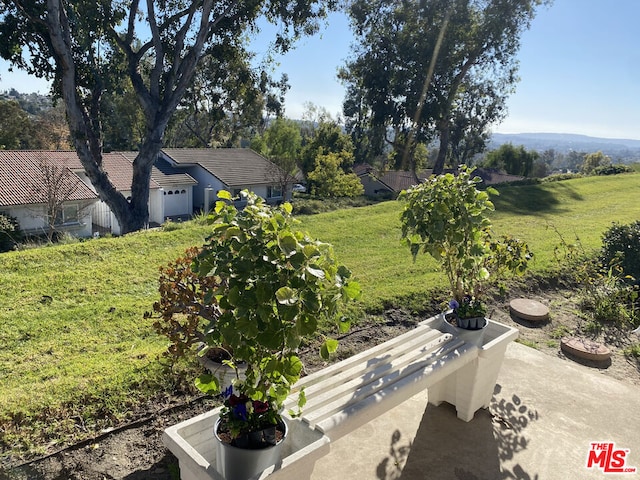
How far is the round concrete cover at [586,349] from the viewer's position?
4652mm

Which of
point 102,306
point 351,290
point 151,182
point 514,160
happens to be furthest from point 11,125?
point 514,160

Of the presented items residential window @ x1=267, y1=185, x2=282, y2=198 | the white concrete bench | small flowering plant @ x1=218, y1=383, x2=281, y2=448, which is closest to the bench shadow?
the white concrete bench

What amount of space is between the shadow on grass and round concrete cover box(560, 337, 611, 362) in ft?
28.5

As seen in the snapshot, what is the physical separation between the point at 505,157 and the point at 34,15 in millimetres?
40025

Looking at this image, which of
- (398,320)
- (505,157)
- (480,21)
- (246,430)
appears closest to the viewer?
(246,430)

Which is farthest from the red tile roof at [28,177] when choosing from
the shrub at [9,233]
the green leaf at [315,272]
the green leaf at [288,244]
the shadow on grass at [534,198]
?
the green leaf at [315,272]

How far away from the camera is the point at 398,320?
5.28m

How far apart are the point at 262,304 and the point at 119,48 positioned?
13.1 m

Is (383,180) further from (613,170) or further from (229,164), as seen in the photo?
(613,170)

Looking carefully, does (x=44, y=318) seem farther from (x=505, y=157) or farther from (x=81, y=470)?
(x=505, y=157)

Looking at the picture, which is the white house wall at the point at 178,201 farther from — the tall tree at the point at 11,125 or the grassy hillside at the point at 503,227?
the grassy hillside at the point at 503,227

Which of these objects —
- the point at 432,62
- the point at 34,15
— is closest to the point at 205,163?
the point at 432,62

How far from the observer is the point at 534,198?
50.1 ft
